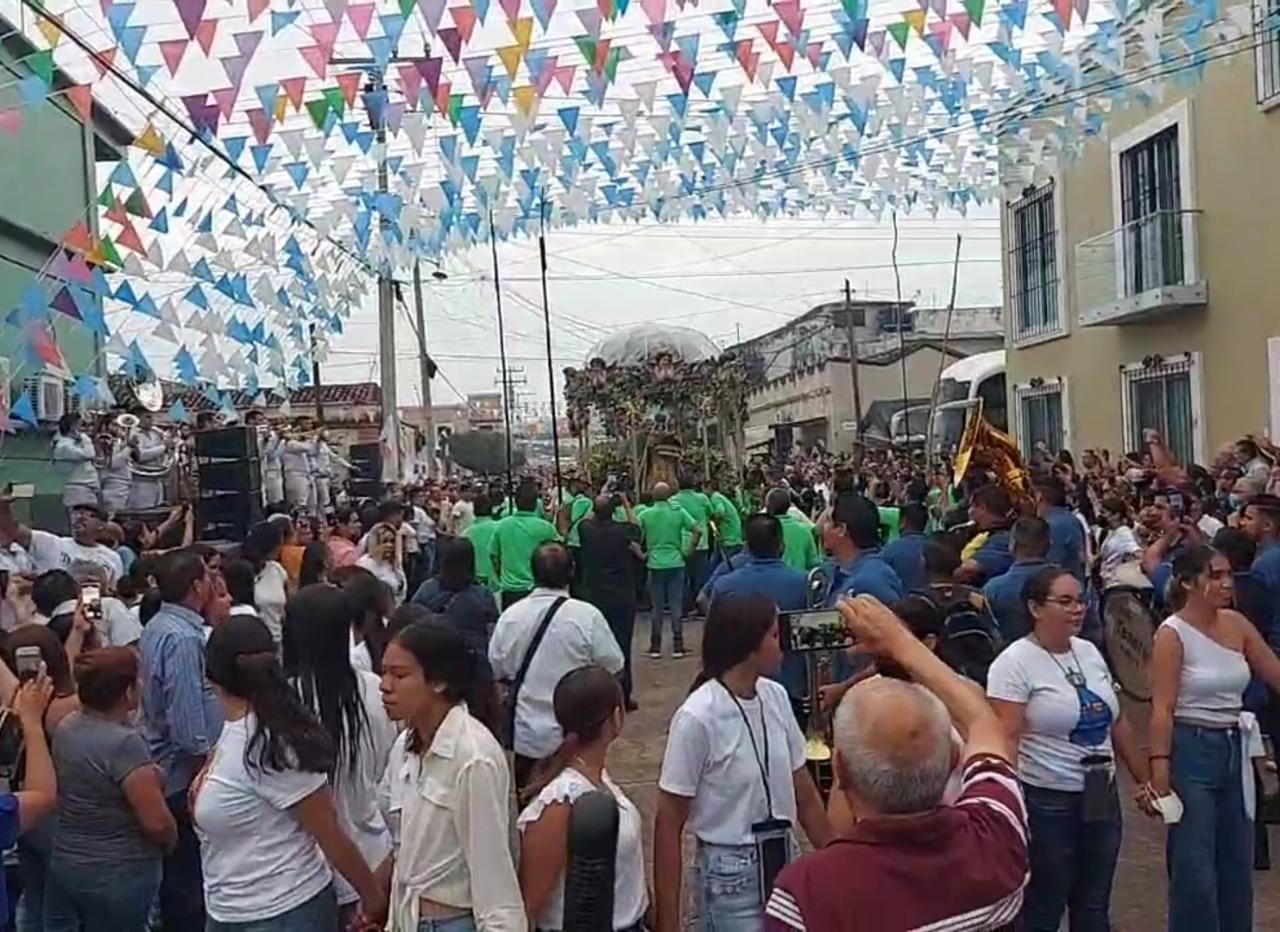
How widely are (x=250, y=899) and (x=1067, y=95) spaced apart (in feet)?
39.1

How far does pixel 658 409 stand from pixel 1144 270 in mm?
7413

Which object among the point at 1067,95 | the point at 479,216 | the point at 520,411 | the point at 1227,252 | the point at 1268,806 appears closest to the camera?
the point at 1268,806

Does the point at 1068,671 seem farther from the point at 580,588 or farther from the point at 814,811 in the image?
the point at 580,588

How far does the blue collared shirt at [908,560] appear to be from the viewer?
26.8 ft

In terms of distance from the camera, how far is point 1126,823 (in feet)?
25.5

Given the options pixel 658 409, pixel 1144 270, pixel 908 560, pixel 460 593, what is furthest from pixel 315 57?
pixel 658 409

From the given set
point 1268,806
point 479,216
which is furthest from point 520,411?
point 1268,806

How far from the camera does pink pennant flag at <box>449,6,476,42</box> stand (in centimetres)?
818

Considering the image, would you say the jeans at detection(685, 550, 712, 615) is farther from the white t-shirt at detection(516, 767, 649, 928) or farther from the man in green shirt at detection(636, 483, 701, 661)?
the white t-shirt at detection(516, 767, 649, 928)

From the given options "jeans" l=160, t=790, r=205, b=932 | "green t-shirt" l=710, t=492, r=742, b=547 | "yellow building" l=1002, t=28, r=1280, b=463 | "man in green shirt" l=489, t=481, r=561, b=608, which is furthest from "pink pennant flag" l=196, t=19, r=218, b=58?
"yellow building" l=1002, t=28, r=1280, b=463

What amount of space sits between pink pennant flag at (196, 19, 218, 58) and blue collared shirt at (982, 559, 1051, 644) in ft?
16.6

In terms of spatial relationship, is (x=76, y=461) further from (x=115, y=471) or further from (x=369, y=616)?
(x=369, y=616)

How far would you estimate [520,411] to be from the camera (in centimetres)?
7625

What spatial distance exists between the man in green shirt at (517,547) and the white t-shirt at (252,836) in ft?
20.9
